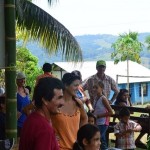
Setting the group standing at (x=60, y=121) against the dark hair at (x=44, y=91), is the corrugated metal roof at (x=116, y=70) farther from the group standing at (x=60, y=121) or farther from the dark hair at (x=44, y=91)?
the dark hair at (x=44, y=91)

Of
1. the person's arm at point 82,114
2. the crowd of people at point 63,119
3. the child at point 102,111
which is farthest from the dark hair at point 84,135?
the child at point 102,111

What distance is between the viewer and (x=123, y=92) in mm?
8367

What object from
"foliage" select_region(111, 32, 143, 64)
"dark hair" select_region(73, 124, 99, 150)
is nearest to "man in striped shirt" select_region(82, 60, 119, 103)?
"dark hair" select_region(73, 124, 99, 150)

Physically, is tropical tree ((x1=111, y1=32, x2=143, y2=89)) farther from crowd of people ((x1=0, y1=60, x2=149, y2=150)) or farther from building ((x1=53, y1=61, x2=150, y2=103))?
crowd of people ((x1=0, y1=60, x2=149, y2=150))

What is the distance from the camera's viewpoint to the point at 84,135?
142 inches

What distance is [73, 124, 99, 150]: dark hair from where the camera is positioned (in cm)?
360

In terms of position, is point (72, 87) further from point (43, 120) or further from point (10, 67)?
point (43, 120)

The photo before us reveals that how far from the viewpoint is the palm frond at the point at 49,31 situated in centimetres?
910

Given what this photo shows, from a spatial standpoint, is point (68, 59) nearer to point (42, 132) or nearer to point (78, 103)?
point (78, 103)

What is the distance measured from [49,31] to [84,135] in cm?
580

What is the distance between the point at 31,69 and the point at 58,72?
9961 mm

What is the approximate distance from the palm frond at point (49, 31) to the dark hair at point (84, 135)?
212 inches

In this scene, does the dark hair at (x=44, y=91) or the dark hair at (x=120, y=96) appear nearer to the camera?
the dark hair at (x=44, y=91)

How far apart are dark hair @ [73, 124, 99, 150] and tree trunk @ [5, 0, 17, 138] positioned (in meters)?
0.67
